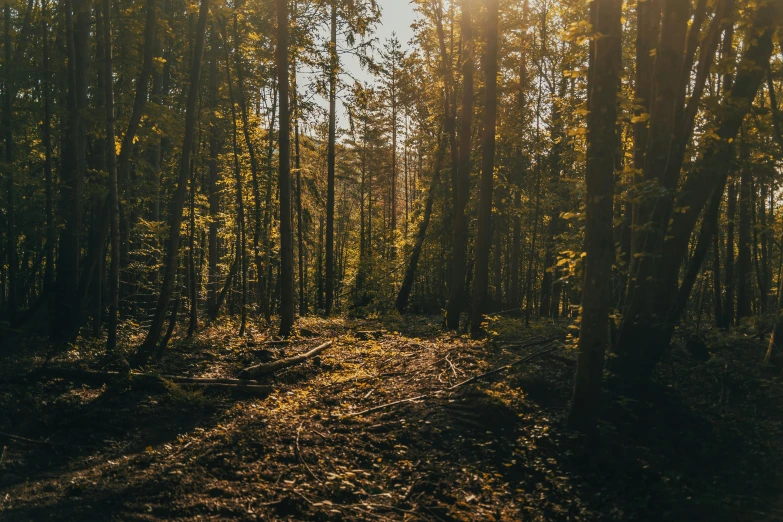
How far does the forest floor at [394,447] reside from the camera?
5602 mm

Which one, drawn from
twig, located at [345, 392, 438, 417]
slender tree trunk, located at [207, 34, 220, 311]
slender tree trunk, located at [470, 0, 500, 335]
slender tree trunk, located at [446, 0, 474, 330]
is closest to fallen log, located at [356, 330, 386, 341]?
slender tree trunk, located at [446, 0, 474, 330]

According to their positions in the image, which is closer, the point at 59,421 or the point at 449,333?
the point at 59,421

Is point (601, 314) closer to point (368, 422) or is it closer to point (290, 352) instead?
point (368, 422)

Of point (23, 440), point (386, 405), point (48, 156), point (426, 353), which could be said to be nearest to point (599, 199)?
point (386, 405)

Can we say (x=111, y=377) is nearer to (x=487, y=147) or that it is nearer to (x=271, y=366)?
(x=271, y=366)

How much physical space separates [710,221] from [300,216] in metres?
17.5

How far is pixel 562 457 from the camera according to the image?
6922 millimetres

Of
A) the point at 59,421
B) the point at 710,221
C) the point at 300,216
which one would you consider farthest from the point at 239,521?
the point at 300,216

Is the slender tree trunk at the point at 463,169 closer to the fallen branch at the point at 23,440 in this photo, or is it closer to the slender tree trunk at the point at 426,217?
the slender tree trunk at the point at 426,217

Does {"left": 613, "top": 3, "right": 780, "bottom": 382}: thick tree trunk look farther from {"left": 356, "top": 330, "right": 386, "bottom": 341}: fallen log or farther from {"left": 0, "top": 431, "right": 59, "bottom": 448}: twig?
{"left": 0, "top": 431, "right": 59, "bottom": 448}: twig

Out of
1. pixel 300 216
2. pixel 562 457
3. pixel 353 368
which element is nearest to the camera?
pixel 562 457

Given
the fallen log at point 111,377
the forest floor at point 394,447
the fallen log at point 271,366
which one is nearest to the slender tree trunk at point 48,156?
the forest floor at point 394,447

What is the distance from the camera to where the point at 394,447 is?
23.7 feet

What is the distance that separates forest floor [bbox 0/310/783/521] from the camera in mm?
5602
